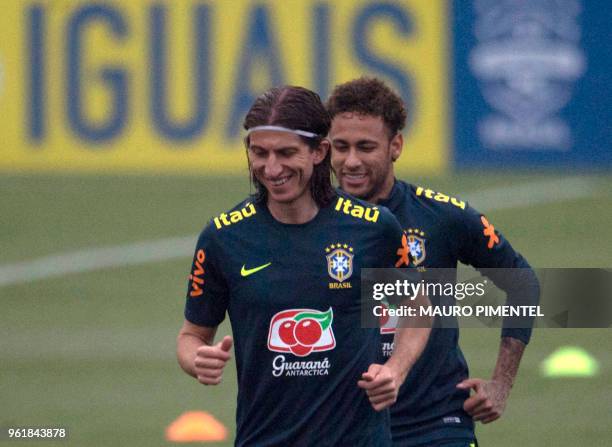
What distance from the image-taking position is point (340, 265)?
5.86 metres

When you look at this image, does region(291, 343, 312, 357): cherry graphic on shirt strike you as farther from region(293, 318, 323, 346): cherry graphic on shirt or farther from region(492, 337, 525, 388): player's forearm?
region(492, 337, 525, 388): player's forearm

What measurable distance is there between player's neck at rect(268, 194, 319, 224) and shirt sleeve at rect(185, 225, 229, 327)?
27 centimetres

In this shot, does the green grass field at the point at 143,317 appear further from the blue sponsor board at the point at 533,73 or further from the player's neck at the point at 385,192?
the player's neck at the point at 385,192

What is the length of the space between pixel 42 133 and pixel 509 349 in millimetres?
14288

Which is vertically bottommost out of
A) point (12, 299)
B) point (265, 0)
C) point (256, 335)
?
point (256, 335)

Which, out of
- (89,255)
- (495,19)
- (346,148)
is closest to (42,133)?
(89,255)

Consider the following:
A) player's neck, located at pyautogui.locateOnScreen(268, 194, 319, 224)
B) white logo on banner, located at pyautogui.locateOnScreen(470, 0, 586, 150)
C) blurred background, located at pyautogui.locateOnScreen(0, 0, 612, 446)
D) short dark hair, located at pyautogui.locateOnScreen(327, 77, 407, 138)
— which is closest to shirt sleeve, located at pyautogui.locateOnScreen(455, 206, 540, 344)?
short dark hair, located at pyautogui.locateOnScreen(327, 77, 407, 138)

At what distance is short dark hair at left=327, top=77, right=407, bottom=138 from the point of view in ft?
23.1

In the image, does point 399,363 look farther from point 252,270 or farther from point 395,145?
point 395,145

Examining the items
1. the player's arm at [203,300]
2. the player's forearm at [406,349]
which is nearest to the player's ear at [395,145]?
the player's forearm at [406,349]

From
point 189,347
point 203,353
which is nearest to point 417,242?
point 189,347

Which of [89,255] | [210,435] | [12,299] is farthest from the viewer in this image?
[89,255]

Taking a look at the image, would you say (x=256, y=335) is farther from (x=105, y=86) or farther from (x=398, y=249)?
(x=105, y=86)

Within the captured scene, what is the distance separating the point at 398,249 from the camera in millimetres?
6008
